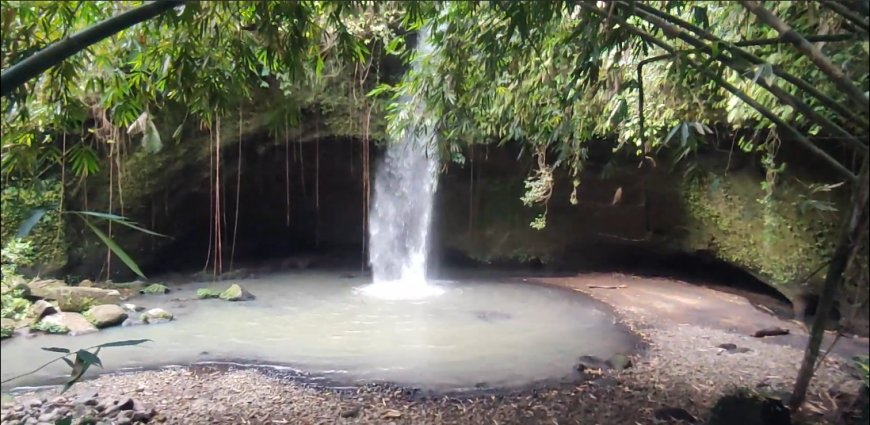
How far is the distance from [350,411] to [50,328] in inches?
143

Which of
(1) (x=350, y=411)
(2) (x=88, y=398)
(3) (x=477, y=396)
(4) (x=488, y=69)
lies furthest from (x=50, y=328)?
(4) (x=488, y=69)

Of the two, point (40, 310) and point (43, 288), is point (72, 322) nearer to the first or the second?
point (40, 310)

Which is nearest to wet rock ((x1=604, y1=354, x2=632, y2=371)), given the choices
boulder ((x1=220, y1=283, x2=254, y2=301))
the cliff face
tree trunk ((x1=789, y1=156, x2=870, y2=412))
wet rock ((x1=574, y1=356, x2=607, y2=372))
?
wet rock ((x1=574, y1=356, x2=607, y2=372))

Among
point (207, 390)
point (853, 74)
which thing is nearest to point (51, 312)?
point (207, 390)

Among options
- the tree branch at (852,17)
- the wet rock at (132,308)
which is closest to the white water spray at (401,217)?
the wet rock at (132,308)

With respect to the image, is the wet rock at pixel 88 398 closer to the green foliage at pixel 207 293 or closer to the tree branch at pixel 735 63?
the tree branch at pixel 735 63

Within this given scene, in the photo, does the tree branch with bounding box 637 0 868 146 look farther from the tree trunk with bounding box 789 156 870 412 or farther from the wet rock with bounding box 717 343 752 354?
the wet rock with bounding box 717 343 752 354

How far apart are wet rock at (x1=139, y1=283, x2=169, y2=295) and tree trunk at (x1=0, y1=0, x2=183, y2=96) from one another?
6.62 metres

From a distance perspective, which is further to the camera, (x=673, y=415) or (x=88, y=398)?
(x=88, y=398)

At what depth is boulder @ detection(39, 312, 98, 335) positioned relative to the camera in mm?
5875

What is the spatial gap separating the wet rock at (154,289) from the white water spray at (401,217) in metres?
3.13

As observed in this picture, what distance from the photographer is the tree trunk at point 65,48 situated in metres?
1.63

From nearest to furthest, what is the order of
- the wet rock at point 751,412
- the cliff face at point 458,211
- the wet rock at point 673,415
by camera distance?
1. the wet rock at point 751,412
2. the wet rock at point 673,415
3. the cliff face at point 458,211

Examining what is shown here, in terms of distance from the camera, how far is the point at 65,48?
173cm
